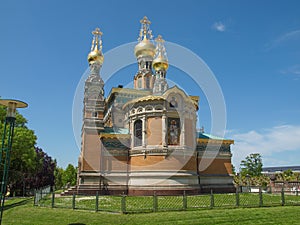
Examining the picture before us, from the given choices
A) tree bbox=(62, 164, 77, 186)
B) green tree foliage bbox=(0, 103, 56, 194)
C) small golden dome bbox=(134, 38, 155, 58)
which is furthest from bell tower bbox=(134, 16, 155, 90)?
tree bbox=(62, 164, 77, 186)

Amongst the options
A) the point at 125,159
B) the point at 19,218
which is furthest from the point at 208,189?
the point at 19,218

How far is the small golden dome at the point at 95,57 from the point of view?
1145 inches

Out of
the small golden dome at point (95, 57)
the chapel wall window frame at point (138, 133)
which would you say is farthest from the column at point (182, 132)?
the small golden dome at point (95, 57)

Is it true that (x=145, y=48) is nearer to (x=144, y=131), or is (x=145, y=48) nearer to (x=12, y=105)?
(x=144, y=131)

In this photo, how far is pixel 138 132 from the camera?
24.0 metres

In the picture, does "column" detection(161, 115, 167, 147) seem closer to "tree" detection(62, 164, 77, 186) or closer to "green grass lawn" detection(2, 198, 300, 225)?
"green grass lawn" detection(2, 198, 300, 225)

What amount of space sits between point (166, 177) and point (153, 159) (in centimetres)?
178

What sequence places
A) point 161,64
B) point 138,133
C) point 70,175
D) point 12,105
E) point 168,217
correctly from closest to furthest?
point 12,105 < point 168,217 < point 138,133 < point 161,64 < point 70,175

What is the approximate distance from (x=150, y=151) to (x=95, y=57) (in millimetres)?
12669

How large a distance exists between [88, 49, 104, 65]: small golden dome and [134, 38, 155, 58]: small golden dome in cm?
585

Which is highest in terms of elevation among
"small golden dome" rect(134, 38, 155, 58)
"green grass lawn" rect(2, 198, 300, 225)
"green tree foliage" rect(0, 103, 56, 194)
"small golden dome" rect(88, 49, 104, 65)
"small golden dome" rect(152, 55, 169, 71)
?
"small golden dome" rect(134, 38, 155, 58)

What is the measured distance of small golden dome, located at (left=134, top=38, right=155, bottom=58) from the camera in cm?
3300

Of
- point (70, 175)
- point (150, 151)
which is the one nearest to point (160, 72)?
point (150, 151)

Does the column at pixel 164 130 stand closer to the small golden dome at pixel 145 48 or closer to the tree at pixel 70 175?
the small golden dome at pixel 145 48
